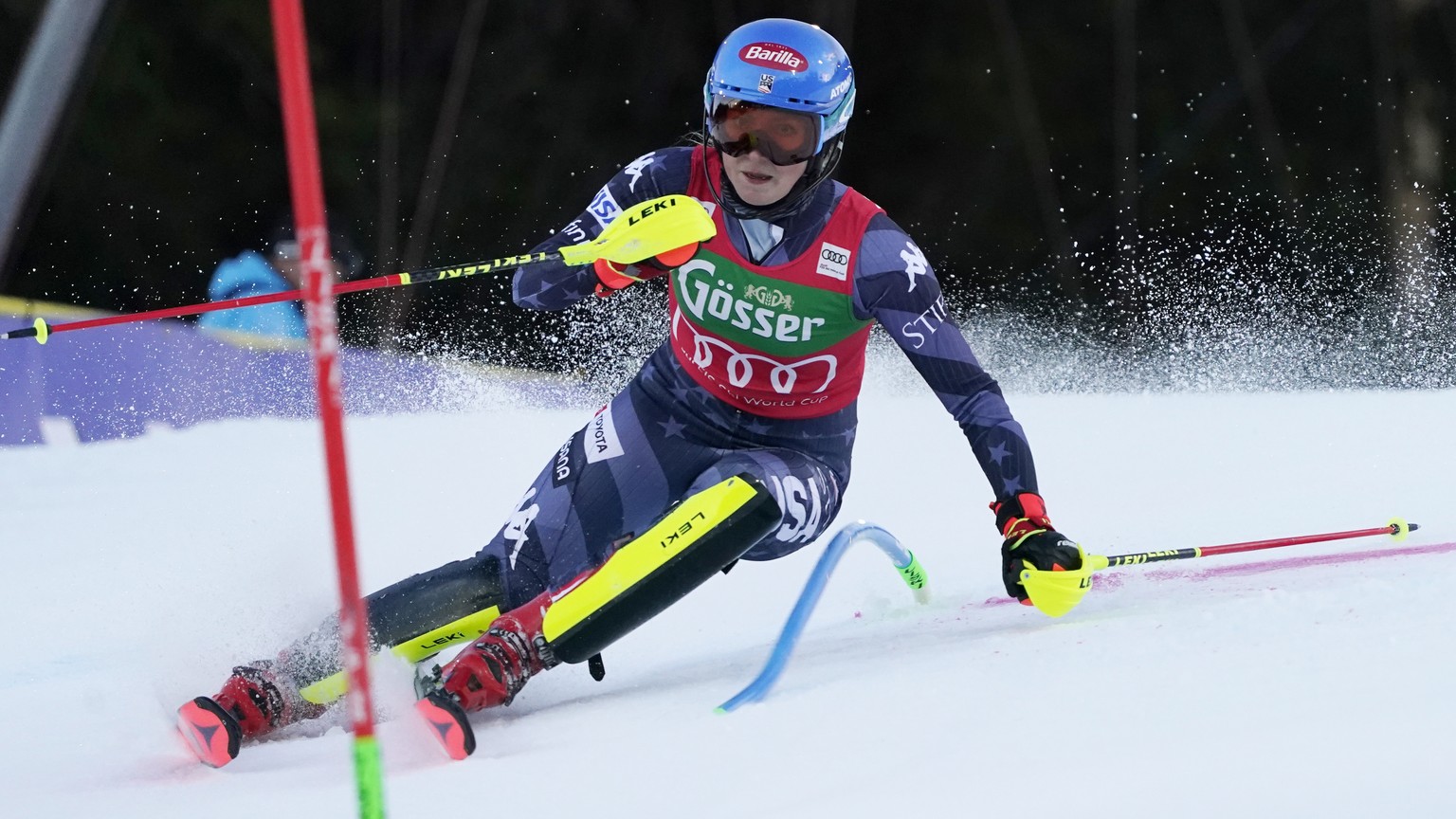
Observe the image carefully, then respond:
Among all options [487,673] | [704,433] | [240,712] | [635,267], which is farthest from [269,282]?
[487,673]

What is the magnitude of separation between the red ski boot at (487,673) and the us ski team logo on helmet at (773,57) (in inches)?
39.5

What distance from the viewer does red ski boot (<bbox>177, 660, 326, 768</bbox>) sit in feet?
7.29

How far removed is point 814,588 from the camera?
2510 millimetres

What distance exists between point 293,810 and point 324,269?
83 cm

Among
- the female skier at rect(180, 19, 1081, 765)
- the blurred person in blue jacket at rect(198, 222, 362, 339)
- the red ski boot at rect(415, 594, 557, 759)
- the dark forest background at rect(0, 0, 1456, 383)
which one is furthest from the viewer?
the dark forest background at rect(0, 0, 1456, 383)

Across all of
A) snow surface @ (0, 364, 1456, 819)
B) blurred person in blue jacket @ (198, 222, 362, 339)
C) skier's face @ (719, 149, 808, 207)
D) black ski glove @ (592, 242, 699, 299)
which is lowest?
snow surface @ (0, 364, 1456, 819)

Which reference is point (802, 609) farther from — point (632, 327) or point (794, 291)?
point (632, 327)

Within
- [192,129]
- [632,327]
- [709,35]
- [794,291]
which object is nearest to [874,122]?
[709,35]

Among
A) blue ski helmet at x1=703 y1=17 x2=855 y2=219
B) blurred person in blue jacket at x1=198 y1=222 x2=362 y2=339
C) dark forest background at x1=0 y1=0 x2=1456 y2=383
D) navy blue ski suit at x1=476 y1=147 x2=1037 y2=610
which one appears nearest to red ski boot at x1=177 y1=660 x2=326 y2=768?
navy blue ski suit at x1=476 y1=147 x2=1037 y2=610

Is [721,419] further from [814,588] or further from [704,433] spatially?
[814,588]

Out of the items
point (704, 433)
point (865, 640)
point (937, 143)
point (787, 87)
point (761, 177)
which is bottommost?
point (865, 640)

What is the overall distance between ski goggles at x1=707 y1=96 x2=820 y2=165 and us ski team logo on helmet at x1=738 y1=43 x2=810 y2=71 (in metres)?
0.07

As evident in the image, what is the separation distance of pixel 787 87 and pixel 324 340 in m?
1.46

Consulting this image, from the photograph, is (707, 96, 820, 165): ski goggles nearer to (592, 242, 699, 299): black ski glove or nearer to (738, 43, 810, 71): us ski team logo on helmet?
(738, 43, 810, 71): us ski team logo on helmet
